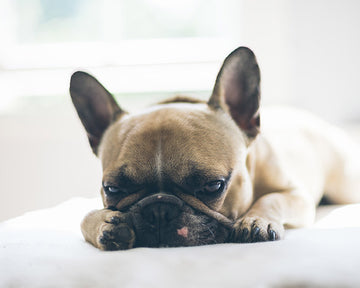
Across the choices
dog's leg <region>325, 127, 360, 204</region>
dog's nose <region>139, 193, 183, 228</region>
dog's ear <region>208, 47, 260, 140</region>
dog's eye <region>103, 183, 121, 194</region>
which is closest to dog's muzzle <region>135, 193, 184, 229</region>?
dog's nose <region>139, 193, 183, 228</region>

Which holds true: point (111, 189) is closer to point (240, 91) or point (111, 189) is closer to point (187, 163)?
point (187, 163)

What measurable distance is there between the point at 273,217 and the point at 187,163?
12.6 inches

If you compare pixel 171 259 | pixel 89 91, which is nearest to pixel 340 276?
pixel 171 259

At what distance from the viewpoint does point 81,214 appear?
1672 millimetres

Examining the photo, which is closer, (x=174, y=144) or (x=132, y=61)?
(x=174, y=144)

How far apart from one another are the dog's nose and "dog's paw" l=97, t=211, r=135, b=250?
0.06 metres

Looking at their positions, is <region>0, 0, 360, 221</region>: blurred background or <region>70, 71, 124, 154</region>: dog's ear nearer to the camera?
<region>70, 71, 124, 154</region>: dog's ear

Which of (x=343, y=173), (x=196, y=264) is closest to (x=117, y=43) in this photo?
(x=343, y=173)

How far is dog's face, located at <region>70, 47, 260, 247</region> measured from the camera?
1143mm

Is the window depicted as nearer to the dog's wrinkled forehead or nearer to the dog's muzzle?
the dog's wrinkled forehead

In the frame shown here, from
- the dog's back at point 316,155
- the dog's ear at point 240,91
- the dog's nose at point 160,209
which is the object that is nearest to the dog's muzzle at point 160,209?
the dog's nose at point 160,209

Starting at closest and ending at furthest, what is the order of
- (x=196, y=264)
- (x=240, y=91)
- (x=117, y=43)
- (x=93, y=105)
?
(x=196, y=264)
(x=240, y=91)
(x=93, y=105)
(x=117, y=43)

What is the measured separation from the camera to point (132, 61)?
299cm

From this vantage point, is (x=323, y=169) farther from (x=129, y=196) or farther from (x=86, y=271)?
(x=86, y=271)
